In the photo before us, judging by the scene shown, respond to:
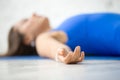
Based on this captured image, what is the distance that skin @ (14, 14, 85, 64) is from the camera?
115cm

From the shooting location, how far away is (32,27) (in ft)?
7.63

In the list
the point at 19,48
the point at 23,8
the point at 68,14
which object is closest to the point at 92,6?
the point at 68,14

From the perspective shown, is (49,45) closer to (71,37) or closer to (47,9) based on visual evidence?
(71,37)

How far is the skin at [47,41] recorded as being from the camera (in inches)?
45.2

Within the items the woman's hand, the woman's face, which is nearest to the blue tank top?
the woman's face

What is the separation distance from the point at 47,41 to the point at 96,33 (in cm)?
39

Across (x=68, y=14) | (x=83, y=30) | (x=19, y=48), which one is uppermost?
(x=68, y=14)

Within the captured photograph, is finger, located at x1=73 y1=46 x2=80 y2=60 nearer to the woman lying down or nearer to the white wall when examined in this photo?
the woman lying down

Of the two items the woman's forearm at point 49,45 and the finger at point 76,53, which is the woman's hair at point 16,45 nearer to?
the woman's forearm at point 49,45

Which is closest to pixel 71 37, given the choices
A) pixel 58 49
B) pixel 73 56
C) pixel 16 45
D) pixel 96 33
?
pixel 96 33

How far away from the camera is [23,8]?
3.24 m

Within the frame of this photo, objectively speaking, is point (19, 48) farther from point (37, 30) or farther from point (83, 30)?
point (83, 30)

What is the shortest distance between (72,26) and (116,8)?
3.45ft

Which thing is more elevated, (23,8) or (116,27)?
(23,8)
